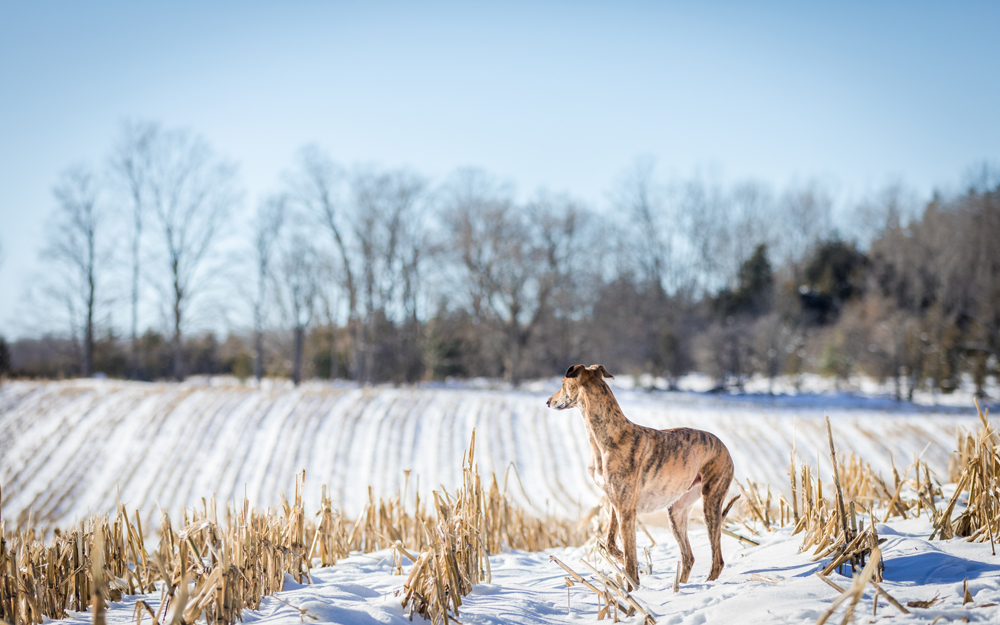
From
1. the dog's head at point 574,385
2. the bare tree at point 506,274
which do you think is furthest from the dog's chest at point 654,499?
the bare tree at point 506,274

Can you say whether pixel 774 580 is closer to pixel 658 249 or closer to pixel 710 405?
pixel 710 405

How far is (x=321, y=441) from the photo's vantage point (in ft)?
43.2

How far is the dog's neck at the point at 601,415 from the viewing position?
7.52 ft

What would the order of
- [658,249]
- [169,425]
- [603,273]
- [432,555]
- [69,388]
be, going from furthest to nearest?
[658,249], [603,273], [69,388], [169,425], [432,555]

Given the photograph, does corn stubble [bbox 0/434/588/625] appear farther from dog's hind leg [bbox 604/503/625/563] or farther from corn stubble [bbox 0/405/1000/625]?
dog's hind leg [bbox 604/503/625/563]

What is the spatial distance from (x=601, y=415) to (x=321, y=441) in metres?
12.3

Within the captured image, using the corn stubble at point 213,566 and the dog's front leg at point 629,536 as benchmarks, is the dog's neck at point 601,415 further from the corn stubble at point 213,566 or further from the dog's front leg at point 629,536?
the corn stubble at point 213,566

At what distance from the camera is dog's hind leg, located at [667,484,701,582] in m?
2.56

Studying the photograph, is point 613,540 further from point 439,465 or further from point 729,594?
point 439,465

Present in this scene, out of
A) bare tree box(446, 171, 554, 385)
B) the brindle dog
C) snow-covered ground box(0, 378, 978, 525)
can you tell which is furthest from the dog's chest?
bare tree box(446, 171, 554, 385)

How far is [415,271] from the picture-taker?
3180 centimetres

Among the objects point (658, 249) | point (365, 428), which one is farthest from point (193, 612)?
point (658, 249)

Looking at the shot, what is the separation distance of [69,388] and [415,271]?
60.3 ft

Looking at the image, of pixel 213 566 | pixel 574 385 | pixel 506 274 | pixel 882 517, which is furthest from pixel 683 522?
pixel 506 274
